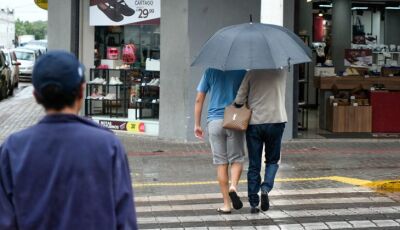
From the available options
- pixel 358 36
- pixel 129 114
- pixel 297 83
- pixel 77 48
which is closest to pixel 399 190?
pixel 297 83

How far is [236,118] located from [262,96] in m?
0.38

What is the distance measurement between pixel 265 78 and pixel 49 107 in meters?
4.54

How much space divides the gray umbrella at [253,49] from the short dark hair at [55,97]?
4263 millimetres

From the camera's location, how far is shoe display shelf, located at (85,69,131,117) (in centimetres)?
1442

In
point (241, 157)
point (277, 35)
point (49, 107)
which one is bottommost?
point (241, 157)

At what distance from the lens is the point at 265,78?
7.21 metres

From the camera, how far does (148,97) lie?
14086 millimetres

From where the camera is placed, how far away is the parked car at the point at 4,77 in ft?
80.2

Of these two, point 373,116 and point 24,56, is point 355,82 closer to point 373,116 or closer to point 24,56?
point 373,116

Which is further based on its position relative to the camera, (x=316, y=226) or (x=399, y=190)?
(x=399, y=190)

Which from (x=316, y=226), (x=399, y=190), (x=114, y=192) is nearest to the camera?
(x=114, y=192)

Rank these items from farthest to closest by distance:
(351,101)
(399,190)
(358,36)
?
(358,36), (351,101), (399,190)

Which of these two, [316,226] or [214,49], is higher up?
[214,49]

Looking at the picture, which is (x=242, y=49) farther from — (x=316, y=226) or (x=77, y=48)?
(x=77, y=48)
